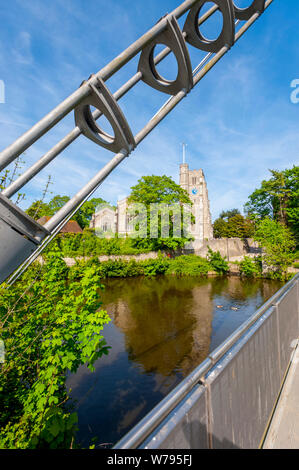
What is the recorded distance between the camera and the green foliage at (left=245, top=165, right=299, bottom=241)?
3350cm

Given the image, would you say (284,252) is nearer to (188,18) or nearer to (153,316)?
(153,316)

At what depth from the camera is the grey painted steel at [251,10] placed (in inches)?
111

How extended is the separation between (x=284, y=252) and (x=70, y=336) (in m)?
29.1

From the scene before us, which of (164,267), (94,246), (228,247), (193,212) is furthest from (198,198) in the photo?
(94,246)

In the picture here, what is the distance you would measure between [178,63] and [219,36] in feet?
2.79

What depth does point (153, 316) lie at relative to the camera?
52.6 feet

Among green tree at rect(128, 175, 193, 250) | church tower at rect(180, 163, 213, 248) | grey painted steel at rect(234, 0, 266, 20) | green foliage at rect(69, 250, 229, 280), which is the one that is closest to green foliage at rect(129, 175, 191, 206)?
green tree at rect(128, 175, 193, 250)

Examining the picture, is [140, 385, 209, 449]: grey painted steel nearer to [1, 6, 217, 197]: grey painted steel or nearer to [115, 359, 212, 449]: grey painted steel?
[115, 359, 212, 449]: grey painted steel

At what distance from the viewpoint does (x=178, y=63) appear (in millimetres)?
2176

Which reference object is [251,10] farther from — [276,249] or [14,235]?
[276,249]

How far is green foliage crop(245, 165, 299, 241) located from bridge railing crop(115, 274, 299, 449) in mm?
33917

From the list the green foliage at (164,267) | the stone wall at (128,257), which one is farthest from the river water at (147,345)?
the stone wall at (128,257)

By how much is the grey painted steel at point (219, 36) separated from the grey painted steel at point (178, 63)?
21.6 inches
